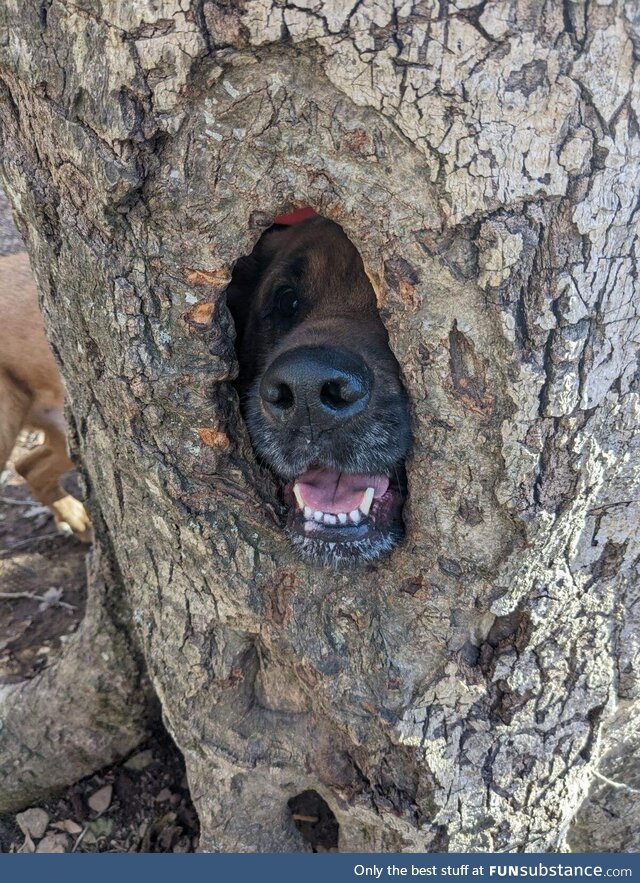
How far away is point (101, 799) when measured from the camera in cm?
329

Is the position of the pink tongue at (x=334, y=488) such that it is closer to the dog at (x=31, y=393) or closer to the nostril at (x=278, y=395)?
the nostril at (x=278, y=395)

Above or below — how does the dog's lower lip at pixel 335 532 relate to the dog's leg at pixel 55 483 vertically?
above

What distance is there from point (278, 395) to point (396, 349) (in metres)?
0.51

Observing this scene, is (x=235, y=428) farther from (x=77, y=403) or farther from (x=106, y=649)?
(x=106, y=649)

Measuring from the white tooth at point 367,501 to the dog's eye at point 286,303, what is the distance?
3.05 feet

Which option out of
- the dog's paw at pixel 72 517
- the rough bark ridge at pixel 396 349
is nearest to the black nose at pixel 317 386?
the rough bark ridge at pixel 396 349

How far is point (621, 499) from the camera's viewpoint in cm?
193

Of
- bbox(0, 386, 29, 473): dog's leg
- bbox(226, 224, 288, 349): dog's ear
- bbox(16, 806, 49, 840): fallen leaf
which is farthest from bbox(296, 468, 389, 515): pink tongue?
bbox(0, 386, 29, 473): dog's leg

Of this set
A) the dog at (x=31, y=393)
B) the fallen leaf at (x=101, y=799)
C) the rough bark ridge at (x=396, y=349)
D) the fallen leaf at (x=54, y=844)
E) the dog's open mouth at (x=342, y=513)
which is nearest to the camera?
the rough bark ridge at (x=396, y=349)

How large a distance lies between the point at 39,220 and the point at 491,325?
1.21 metres

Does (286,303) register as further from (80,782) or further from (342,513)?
(80,782)

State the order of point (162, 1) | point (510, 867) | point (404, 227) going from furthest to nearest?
1. point (510, 867)
2. point (404, 227)
3. point (162, 1)

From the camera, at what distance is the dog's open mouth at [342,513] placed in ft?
7.27

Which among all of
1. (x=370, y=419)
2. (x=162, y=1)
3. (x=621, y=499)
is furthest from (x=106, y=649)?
(x=162, y=1)
